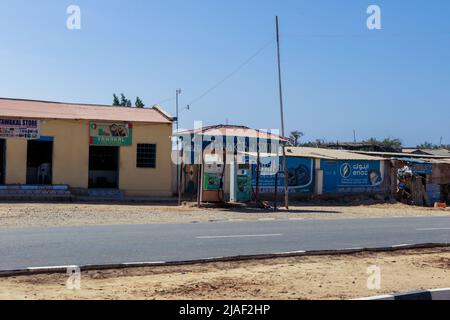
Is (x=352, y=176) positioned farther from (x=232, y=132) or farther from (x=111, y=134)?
(x=111, y=134)

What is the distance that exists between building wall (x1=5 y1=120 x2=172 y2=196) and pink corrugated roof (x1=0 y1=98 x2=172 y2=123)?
18.9 inches

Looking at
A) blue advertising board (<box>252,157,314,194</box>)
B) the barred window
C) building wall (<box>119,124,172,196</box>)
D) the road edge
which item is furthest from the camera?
blue advertising board (<box>252,157,314,194</box>)

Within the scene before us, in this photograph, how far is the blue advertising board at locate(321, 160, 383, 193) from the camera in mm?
31047

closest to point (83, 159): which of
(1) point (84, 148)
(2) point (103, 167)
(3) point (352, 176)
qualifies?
(1) point (84, 148)

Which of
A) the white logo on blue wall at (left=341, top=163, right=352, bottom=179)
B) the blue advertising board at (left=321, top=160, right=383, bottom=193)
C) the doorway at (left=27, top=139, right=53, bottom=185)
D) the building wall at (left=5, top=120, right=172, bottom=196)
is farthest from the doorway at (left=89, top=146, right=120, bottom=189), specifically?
the white logo on blue wall at (left=341, top=163, right=352, bottom=179)

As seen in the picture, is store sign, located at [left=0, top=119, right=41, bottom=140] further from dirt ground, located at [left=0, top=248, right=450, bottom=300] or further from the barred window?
dirt ground, located at [left=0, top=248, right=450, bottom=300]

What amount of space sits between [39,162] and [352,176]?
16.2 m

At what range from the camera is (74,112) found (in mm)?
28406

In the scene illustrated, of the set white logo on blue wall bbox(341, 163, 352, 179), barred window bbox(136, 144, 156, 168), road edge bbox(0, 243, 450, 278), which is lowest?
road edge bbox(0, 243, 450, 278)

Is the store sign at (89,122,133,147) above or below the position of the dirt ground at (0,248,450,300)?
above
